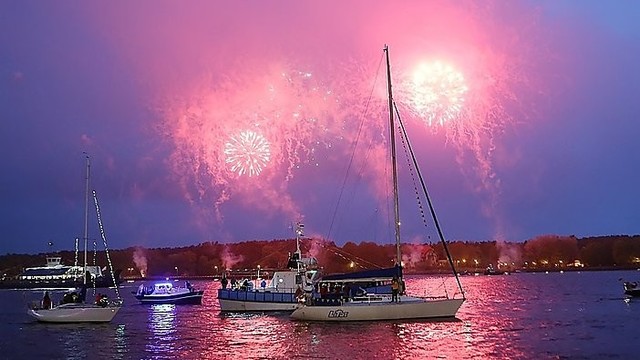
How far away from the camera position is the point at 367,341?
4256cm

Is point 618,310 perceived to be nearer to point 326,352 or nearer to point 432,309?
point 432,309

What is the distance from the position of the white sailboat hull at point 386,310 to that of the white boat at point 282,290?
12.3 metres

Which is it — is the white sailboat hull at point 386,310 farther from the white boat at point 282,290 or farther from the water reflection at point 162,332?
the white boat at point 282,290

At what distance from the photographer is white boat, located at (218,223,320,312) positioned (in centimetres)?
6791

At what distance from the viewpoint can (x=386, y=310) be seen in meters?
52.2

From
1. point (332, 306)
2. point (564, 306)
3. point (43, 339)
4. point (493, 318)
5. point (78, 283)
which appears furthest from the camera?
point (78, 283)

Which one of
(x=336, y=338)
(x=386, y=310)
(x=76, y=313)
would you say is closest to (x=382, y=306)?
(x=386, y=310)

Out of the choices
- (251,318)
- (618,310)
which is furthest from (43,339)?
(618,310)

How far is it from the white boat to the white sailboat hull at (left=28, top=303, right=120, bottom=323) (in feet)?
47.7

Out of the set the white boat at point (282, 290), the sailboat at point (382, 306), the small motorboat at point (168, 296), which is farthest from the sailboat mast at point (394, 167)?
the small motorboat at point (168, 296)

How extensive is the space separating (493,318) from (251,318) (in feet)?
71.1

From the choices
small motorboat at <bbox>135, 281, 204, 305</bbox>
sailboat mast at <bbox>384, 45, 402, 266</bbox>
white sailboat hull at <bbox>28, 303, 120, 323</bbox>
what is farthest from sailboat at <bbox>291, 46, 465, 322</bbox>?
small motorboat at <bbox>135, 281, 204, 305</bbox>

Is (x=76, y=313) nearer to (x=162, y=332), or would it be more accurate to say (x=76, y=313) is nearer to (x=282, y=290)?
(x=162, y=332)

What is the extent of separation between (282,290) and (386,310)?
1905 centimetres
